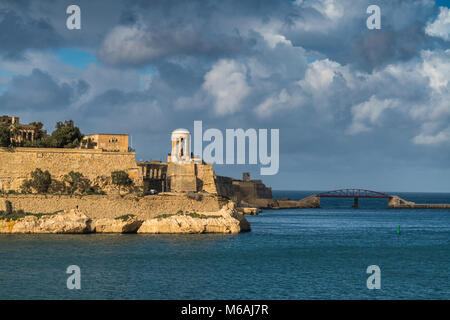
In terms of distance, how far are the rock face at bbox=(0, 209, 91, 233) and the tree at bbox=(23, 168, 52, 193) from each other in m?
7.14

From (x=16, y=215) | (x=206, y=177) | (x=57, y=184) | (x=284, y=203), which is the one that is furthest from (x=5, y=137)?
(x=284, y=203)

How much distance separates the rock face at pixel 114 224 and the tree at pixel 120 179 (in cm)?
786

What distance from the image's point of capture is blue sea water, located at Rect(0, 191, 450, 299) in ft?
93.9

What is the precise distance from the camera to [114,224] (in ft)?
153

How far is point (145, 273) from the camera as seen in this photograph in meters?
32.5

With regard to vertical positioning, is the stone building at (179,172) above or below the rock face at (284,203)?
above

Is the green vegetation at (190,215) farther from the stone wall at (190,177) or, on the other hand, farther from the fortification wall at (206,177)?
the fortification wall at (206,177)

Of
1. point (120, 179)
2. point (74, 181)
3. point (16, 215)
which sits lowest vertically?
point (16, 215)

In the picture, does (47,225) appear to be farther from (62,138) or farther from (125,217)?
(62,138)

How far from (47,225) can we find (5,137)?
43.9 ft

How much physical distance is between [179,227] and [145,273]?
14201 mm

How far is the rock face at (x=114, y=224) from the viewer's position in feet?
151

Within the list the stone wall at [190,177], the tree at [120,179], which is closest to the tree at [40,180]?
the tree at [120,179]
